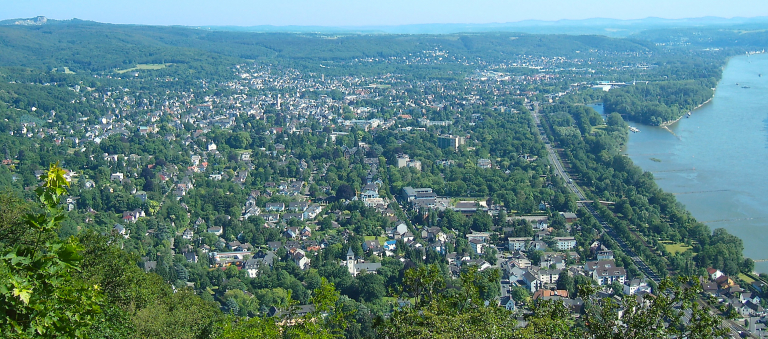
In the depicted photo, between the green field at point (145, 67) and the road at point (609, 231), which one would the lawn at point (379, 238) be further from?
the green field at point (145, 67)

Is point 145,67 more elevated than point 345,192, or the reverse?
point 345,192

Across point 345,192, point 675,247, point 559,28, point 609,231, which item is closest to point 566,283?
point 675,247

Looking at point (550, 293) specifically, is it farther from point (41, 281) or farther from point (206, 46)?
point (206, 46)

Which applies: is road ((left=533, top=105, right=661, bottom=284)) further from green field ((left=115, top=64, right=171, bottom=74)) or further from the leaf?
green field ((left=115, top=64, right=171, bottom=74))

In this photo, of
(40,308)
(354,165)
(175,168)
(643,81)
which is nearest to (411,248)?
(354,165)

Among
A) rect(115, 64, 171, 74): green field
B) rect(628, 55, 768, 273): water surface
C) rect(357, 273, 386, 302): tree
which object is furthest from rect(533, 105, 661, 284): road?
rect(115, 64, 171, 74): green field

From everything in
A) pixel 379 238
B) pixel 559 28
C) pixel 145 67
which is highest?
pixel 379 238
